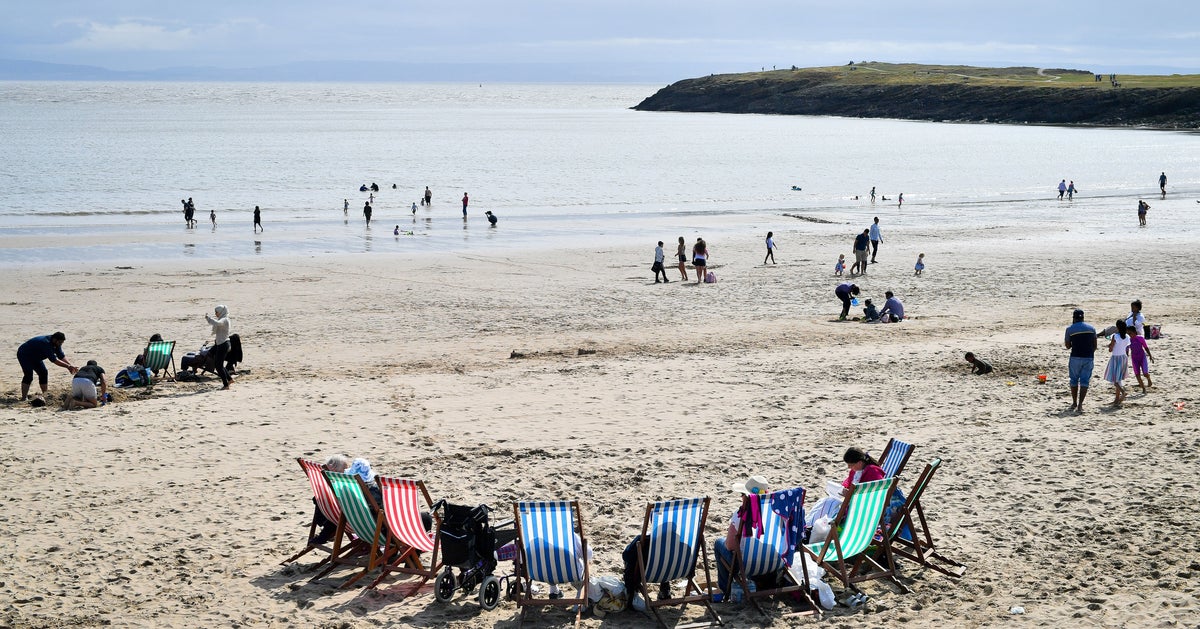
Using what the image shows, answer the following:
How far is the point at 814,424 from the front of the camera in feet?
40.6

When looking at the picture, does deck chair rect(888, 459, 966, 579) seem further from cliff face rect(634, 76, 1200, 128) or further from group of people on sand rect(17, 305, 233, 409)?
cliff face rect(634, 76, 1200, 128)

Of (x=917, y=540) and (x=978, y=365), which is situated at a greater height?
(x=978, y=365)

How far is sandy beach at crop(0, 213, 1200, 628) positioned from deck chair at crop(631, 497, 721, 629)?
31cm

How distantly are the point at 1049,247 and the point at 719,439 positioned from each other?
23.5m

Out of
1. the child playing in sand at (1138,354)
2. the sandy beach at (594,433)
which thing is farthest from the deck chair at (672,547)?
the child playing in sand at (1138,354)

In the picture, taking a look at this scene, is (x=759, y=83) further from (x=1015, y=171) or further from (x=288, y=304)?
(x=288, y=304)

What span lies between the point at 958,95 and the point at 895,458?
146 m

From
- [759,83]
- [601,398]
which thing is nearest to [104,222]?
[601,398]

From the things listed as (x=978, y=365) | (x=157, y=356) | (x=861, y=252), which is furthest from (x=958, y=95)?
(x=157, y=356)

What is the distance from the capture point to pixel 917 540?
8.19m

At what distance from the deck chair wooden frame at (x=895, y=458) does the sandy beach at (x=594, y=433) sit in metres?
0.69

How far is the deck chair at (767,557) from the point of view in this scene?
7.53 meters

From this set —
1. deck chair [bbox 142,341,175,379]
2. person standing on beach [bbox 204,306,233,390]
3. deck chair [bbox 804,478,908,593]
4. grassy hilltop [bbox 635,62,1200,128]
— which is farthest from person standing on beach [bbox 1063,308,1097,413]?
grassy hilltop [bbox 635,62,1200,128]

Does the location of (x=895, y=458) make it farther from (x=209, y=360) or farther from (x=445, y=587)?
(x=209, y=360)
